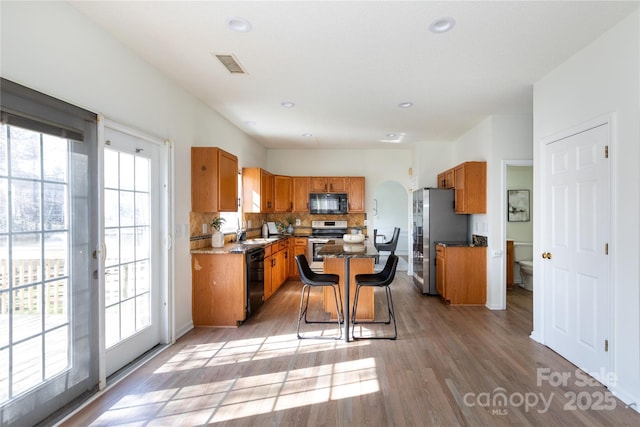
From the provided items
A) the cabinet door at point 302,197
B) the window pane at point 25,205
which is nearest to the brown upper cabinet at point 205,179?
the window pane at point 25,205

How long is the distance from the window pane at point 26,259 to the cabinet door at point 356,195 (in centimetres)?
560

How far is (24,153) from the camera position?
1.94 meters

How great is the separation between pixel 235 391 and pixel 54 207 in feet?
5.84

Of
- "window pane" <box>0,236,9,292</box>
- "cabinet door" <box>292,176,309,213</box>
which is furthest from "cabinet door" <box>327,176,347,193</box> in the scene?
"window pane" <box>0,236,9,292</box>

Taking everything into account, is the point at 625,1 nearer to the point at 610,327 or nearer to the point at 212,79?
the point at 610,327

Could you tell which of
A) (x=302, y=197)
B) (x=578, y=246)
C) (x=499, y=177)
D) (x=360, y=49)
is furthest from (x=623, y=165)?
(x=302, y=197)

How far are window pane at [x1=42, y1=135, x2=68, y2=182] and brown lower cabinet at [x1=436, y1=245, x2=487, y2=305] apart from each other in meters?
4.58

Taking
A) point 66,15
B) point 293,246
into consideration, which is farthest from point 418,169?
point 66,15

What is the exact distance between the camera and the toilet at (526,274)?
570 centimetres

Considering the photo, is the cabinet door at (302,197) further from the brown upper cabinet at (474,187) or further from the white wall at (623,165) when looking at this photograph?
the white wall at (623,165)

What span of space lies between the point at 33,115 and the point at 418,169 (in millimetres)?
5846

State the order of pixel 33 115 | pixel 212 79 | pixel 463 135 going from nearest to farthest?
pixel 33 115, pixel 212 79, pixel 463 135

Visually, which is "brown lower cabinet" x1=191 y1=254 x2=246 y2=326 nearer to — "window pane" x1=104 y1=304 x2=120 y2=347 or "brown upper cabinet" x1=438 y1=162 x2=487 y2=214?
"window pane" x1=104 y1=304 x2=120 y2=347

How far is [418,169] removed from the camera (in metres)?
6.55
